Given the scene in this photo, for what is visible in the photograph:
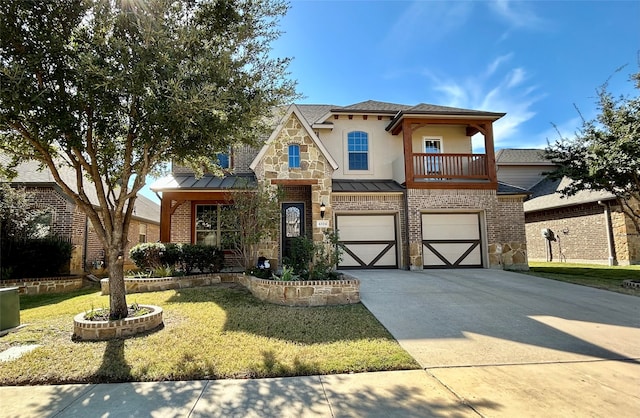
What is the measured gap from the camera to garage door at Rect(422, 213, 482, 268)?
1295cm

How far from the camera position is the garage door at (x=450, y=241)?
12.9 meters

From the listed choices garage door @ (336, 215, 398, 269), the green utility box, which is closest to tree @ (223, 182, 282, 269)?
garage door @ (336, 215, 398, 269)

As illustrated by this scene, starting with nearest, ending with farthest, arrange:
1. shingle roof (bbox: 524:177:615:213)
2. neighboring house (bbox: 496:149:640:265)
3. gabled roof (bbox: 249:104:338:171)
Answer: gabled roof (bbox: 249:104:338:171), neighboring house (bbox: 496:149:640:265), shingle roof (bbox: 524:177:615:213)

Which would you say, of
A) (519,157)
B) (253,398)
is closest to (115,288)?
(253,398)

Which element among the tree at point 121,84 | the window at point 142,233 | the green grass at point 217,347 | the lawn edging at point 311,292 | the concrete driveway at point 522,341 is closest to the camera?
the concrete driveway at point 522,341

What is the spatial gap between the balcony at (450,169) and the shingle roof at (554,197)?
5.53 meters

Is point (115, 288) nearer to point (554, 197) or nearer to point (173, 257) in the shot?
point (173, 257)

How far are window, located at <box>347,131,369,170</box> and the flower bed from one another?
10527mm

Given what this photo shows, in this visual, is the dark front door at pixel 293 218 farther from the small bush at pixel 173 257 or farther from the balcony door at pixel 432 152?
the balcony door at pixel 432 152

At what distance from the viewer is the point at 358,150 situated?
14.4 meters

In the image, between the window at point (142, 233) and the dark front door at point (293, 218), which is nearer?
the dark front door at point (293, 218)

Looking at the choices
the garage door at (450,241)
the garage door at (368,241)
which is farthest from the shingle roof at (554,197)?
the garage door at (368,241)

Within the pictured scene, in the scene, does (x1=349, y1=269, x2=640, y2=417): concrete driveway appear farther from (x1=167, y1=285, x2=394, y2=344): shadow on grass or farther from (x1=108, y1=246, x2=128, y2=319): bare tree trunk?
(x1=108, y1=246, x2=128, y2=319): bare tree trunk

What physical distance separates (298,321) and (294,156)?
6.76 m
